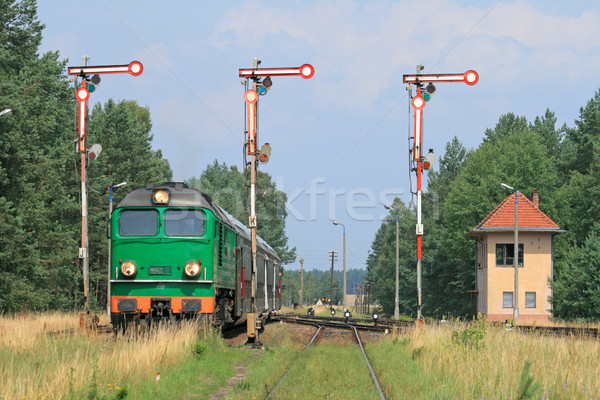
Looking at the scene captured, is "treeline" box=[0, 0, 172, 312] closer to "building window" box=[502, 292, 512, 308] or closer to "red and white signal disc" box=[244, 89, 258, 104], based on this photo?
"red and white signal disc" box=[244, 89, 258, 104]

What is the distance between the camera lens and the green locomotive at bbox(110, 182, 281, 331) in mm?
17734

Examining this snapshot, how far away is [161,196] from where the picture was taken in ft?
60.3

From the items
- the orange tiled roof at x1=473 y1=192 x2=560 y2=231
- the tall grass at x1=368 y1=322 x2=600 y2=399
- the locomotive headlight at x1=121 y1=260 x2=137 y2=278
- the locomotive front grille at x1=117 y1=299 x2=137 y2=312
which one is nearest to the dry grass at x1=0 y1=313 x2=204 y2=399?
the locomotive front grille at x1=117 y1=299 x2=137 y2=312

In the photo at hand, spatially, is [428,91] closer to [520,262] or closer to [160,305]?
[160,305]

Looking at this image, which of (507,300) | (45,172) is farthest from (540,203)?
(45,172)

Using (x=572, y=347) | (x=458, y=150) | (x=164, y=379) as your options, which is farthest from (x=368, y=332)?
(x=458, y=150)

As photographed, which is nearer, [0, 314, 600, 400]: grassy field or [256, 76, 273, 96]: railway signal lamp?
[0, 314, 600, 400]: grassy field

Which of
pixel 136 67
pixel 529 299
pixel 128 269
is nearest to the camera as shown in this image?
pixel 128 269

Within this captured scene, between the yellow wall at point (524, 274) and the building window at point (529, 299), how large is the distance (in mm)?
283

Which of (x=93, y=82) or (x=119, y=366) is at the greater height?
(x=93, y=82)

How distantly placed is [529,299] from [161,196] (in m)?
45.0

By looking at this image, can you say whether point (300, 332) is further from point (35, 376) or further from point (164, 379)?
point (35, 376)

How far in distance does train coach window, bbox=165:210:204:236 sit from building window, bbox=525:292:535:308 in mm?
44383

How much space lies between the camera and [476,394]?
35.1 ft
